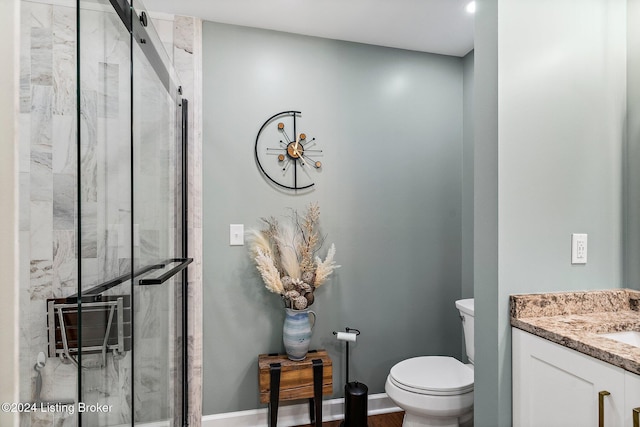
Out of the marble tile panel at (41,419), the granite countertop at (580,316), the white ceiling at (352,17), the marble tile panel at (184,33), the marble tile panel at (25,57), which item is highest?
the white ceiling at (352,17)

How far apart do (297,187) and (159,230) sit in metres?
0.96

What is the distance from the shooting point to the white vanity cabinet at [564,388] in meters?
0.95

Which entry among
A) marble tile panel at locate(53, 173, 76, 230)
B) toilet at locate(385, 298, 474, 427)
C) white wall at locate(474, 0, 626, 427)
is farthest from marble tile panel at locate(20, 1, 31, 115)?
toilet at locate(385, 298, 474, 427)

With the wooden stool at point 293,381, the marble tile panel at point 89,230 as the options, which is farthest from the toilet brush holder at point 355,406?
the marble tile panel at point 89,230

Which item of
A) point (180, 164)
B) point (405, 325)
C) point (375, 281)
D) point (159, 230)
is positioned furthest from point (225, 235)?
point (405, 325)

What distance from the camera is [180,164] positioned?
73.2 inches

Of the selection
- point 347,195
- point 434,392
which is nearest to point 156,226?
point 347,195

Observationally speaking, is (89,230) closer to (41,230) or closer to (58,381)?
(41,230)

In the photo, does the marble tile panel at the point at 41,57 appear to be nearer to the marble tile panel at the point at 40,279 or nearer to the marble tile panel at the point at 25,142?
the marble tile panel at the point at 25,142

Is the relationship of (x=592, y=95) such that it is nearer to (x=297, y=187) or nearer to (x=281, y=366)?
(x=297, y=187)

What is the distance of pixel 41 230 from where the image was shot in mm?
688

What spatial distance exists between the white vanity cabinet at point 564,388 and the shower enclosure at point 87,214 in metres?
1.26

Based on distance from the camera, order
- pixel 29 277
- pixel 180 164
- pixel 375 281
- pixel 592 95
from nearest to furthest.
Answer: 1. pixel 29 277
2. pixel 592 95
3. pixel 180 164
4. pixel 375 281

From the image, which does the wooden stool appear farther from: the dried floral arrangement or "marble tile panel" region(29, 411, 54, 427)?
"marble tile panel" region(29, 411, 54, 427)
